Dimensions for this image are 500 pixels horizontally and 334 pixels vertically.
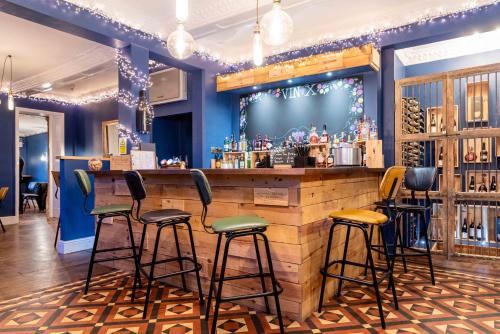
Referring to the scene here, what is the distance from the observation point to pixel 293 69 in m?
5.08

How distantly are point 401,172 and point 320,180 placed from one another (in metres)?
0.69

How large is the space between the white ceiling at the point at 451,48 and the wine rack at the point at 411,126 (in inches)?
42.6

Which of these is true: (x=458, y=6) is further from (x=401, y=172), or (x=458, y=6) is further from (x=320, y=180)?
(x=320, y=180)

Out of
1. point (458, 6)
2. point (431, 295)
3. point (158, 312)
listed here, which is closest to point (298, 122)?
point (458, 6)

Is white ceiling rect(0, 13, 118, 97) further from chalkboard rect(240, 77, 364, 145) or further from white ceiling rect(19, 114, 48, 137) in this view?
white ceiling rect(19, 114, 48, 137)

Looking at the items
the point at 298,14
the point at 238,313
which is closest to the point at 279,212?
the point at 238,313

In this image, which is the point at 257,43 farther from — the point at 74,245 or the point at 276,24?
the point at 74,245

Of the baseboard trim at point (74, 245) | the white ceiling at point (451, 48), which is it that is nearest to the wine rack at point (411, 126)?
the white ceiling at point (451, 48)

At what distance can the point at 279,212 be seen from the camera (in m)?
2.38

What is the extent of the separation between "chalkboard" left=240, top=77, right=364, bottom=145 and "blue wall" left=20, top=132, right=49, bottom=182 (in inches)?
450

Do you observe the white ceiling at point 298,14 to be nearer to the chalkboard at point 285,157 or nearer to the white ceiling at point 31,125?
the chalkboard at point 285,157

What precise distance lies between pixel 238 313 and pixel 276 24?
7.40ft

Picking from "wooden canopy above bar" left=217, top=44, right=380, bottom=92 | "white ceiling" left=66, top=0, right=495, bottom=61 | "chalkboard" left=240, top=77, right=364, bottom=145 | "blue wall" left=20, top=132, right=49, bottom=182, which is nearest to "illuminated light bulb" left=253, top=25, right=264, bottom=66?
"white ceiling" left=66, top=0, right=495, bottom=61

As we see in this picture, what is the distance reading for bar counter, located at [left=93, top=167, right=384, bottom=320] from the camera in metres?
2.31
